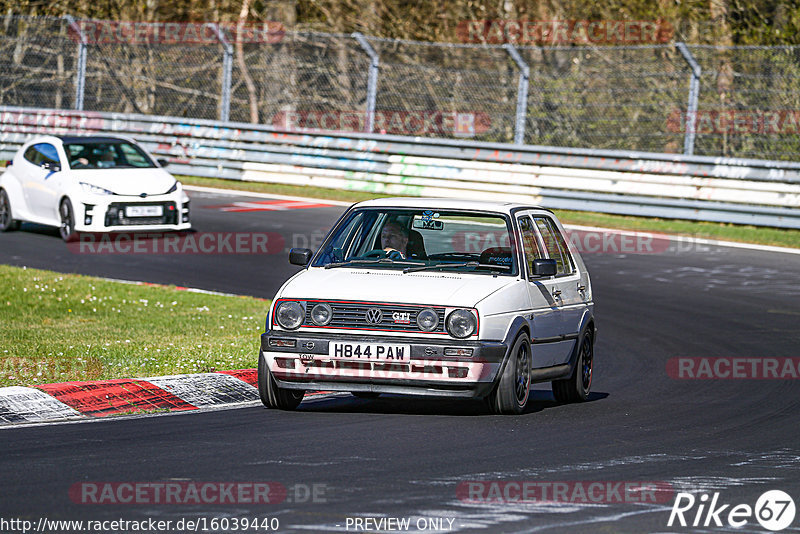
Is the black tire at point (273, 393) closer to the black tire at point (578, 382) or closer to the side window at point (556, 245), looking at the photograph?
the black tire at point (578, 382)

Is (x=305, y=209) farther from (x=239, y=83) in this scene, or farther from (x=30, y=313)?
(x=30, y=313)

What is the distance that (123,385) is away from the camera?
384 inches

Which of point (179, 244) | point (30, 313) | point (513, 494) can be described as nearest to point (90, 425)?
point (513, 494)

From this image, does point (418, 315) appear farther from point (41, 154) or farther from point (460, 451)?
point (41, 154)

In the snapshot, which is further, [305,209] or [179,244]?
[305,209]

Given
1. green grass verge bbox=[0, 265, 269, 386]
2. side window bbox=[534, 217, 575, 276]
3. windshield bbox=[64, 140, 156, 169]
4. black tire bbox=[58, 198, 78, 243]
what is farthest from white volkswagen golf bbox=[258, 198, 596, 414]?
windshield bbox=[64, 140, 156, 169]

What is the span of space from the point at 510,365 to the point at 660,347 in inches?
177

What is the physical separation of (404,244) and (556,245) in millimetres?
1280

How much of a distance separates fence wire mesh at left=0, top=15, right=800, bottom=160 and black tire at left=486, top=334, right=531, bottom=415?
13.5m

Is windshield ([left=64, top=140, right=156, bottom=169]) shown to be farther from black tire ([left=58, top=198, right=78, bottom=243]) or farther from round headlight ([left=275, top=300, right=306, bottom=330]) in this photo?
round headlight ([left=275, top=300, right=306, bottom=330])

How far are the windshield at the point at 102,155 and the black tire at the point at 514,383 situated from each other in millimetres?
12386

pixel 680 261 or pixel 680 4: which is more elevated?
pixel 680 4

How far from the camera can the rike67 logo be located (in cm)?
621

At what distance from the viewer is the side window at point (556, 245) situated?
34.3 ft
